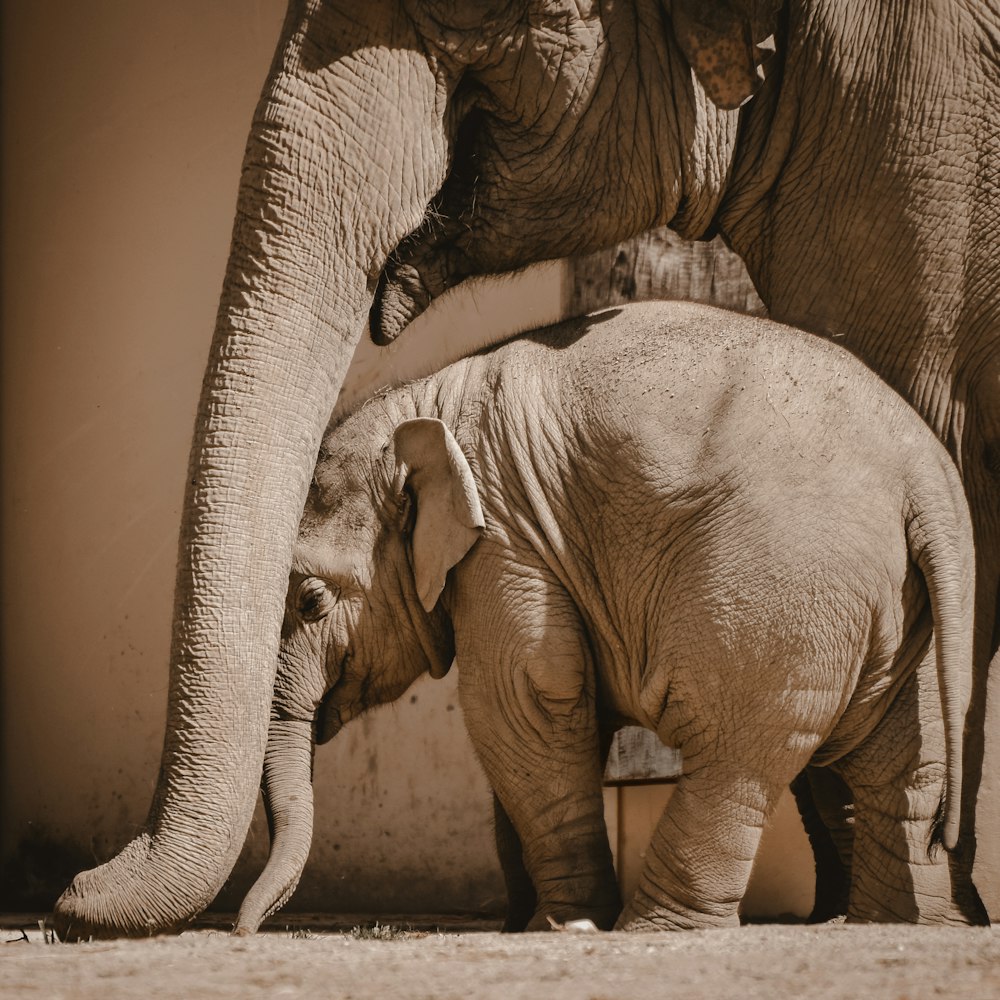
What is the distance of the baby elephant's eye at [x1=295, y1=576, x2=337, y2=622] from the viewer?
4230 mm

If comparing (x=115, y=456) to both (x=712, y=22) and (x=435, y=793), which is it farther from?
(x=712, y=22)

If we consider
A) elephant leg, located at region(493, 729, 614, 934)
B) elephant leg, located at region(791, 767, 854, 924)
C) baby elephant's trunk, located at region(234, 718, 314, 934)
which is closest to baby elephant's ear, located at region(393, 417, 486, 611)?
baby elephant's trunk, located at region(234, 718, 314, 934)

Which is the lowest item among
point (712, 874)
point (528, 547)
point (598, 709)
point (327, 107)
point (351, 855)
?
point (351, 855)

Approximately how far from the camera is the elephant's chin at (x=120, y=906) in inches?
133

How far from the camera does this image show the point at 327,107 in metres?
3.72

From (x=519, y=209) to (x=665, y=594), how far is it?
34.0 inches

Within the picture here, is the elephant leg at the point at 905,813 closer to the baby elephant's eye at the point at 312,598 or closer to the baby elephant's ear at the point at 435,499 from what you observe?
the baby elephant's ear at the point at 435,499

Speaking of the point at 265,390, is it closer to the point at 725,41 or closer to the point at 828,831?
the point at 725,41

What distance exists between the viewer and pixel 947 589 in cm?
388

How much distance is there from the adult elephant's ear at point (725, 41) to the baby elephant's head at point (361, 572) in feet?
3.09

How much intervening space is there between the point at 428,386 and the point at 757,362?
778mm

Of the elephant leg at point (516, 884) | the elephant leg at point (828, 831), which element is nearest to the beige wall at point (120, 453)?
the elephant leg at point (828, 831)

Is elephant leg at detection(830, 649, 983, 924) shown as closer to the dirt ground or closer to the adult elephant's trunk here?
the dirt ground

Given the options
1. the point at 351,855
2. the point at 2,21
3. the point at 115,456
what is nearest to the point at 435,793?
the point at 351,855
